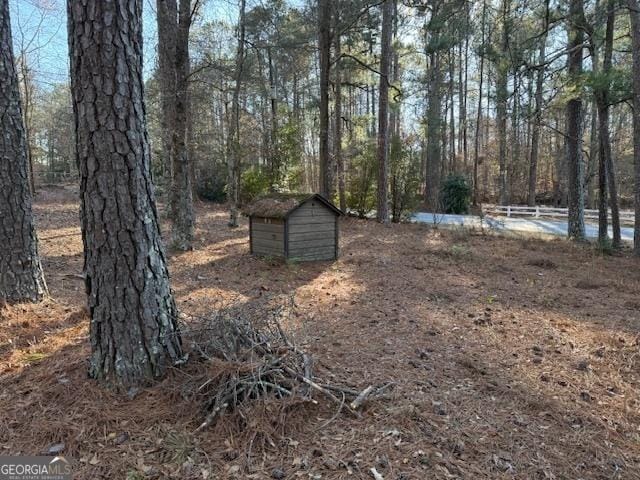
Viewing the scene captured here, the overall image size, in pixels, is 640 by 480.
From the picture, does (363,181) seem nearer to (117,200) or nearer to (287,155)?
(287,155)

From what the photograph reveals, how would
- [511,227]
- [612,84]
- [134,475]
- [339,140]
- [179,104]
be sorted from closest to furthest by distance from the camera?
[134,475] → [179,104] → [612,84] → [511,227] → [339,140]

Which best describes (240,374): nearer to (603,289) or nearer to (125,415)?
(125,415)

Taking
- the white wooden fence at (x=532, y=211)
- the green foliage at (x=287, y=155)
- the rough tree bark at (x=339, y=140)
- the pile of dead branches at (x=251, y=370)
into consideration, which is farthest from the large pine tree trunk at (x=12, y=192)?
the white wooden fence at (x=532, y=211)

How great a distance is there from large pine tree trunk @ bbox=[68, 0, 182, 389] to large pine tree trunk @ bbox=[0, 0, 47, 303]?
1.98 meters

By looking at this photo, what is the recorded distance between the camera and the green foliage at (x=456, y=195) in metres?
18.1

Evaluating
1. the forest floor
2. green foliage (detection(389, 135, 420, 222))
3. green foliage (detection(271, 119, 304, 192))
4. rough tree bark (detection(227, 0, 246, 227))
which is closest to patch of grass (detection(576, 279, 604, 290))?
the forest floor

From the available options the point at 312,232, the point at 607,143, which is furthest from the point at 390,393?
the point at 607,143

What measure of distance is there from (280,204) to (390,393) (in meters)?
4.59

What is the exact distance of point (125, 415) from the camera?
7.06 feet

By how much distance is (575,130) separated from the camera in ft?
31.0

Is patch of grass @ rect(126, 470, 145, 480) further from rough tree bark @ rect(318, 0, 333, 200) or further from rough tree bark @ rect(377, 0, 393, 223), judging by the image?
rough tree bark @ rect(318, 0, 333, 200)

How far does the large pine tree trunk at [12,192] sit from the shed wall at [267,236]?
11.2 ft

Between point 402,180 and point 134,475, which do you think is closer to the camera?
point 134,475

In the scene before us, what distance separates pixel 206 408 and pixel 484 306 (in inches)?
141
